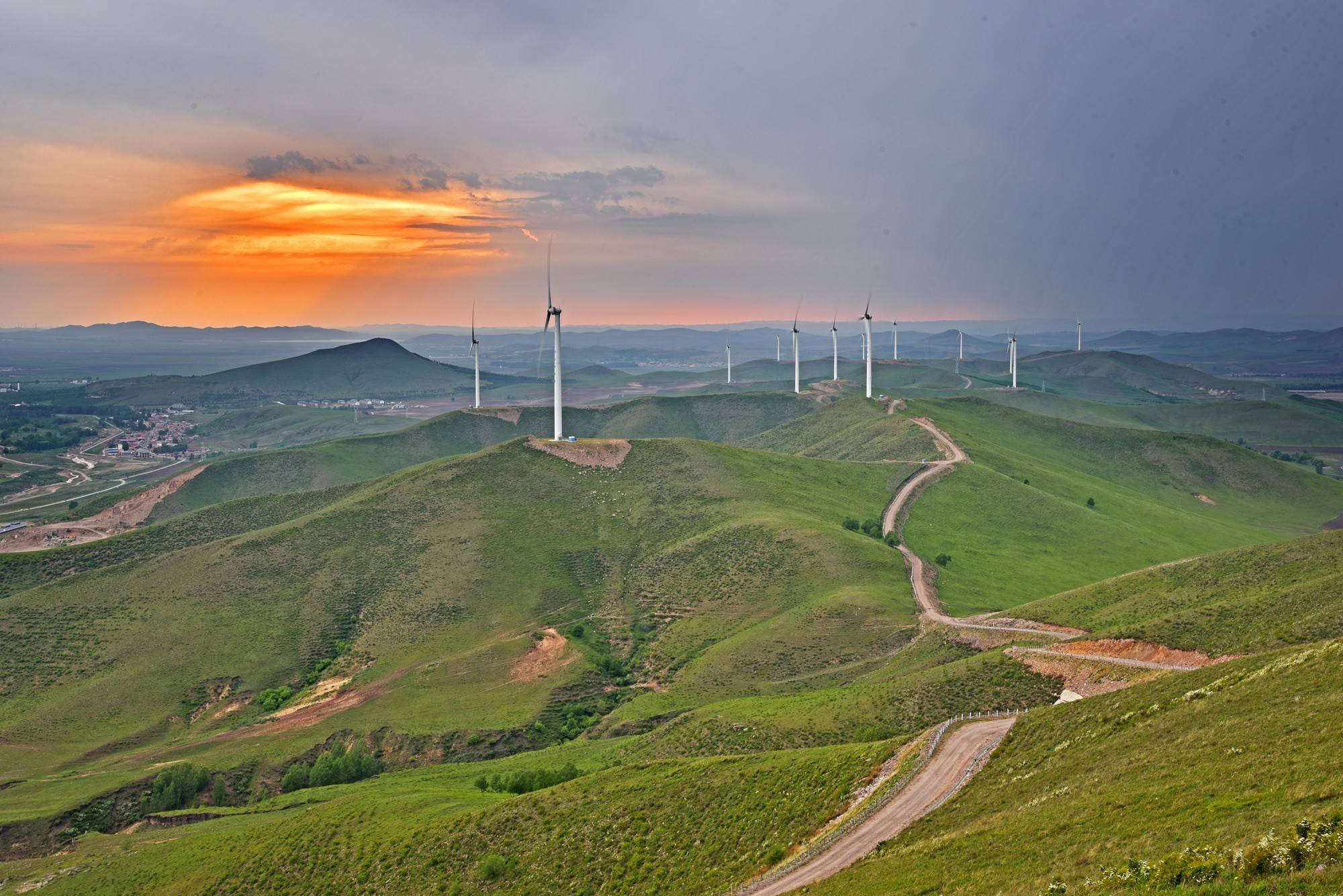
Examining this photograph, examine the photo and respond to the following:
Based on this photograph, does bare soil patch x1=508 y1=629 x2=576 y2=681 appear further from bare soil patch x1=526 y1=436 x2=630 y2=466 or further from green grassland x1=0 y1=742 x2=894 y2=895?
bare soil patch x1=526 y1=436 x2=630 y2=466

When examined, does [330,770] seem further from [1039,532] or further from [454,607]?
[1039,532]

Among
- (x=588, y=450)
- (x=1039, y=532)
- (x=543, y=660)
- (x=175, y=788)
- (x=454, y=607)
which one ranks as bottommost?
(x=175, y=788)

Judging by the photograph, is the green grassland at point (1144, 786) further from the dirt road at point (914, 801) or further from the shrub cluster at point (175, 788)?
the shrub cluster at point (175, 788)

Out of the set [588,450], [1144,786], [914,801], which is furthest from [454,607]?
[1144,786]

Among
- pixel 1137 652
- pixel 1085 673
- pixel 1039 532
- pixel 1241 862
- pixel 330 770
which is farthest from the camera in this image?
pixel 1039 532

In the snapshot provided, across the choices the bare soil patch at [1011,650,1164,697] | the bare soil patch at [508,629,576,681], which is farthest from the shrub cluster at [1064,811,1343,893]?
the bare soil patch at [508,629,576,681]

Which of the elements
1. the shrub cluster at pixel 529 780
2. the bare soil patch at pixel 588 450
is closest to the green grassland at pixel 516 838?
the shrub cluster at pixel 529 780

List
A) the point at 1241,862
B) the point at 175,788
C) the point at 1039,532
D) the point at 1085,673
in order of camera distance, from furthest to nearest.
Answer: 1. the point at 1039,532
2. the point at 175,788
3. the point at 1085,673
4. the point at 1241,862
